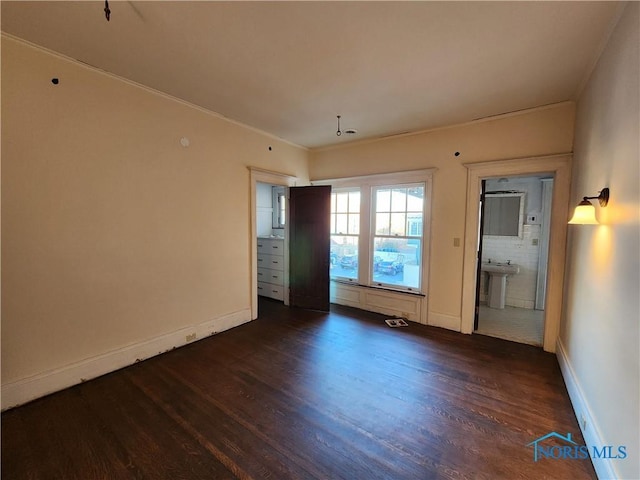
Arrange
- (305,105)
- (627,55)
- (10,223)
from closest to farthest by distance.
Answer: (627,55)
(10,223)
(305,105)

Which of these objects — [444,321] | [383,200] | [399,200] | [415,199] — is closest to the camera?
[444,321]

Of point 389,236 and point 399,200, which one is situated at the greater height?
point 399,200

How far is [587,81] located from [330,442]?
145 inches

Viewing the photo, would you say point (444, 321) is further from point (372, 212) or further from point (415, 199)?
point (372, 212)

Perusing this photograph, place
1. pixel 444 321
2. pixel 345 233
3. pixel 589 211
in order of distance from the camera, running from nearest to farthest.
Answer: pixel 589 211 → pixel 444 321 → pixel 345 233

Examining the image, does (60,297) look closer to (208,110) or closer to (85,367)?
(85,367)

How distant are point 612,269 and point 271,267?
4.40 m

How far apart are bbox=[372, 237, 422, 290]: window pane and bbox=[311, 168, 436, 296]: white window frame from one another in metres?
0.08

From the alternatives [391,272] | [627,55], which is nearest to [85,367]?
[391,272]

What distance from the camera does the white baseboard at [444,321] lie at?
12.4ft

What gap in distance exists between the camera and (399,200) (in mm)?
4285

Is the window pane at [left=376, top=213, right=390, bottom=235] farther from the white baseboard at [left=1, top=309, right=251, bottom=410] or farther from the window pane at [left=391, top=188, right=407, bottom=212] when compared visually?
the white baseboard at [left=1, top=309, right=251, bottom=410]

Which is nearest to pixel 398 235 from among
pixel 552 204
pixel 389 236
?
pixel 389 236

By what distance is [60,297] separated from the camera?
234 centimetres
